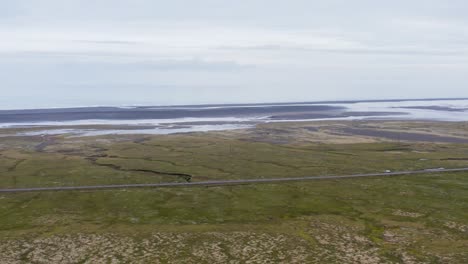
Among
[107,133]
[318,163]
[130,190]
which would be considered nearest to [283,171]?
[318,163]

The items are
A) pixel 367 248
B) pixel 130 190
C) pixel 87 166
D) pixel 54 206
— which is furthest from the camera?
pixel 87 166

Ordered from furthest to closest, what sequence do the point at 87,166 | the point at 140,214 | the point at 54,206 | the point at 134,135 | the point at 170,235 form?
the point at 134,135 → the point at 87,166 → the point at 54,206 → the point at 140,214 → the point at 170,235

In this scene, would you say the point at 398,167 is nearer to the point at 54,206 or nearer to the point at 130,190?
the point at 130,190

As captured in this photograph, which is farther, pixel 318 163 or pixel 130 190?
pixel 318 163

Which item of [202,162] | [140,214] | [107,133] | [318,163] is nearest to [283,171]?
[318,163]

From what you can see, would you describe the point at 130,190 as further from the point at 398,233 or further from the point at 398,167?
the point at 398,167

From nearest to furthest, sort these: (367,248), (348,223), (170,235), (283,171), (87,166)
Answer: (367,248), (170,235), (348,223), (283,171), (87,166)
